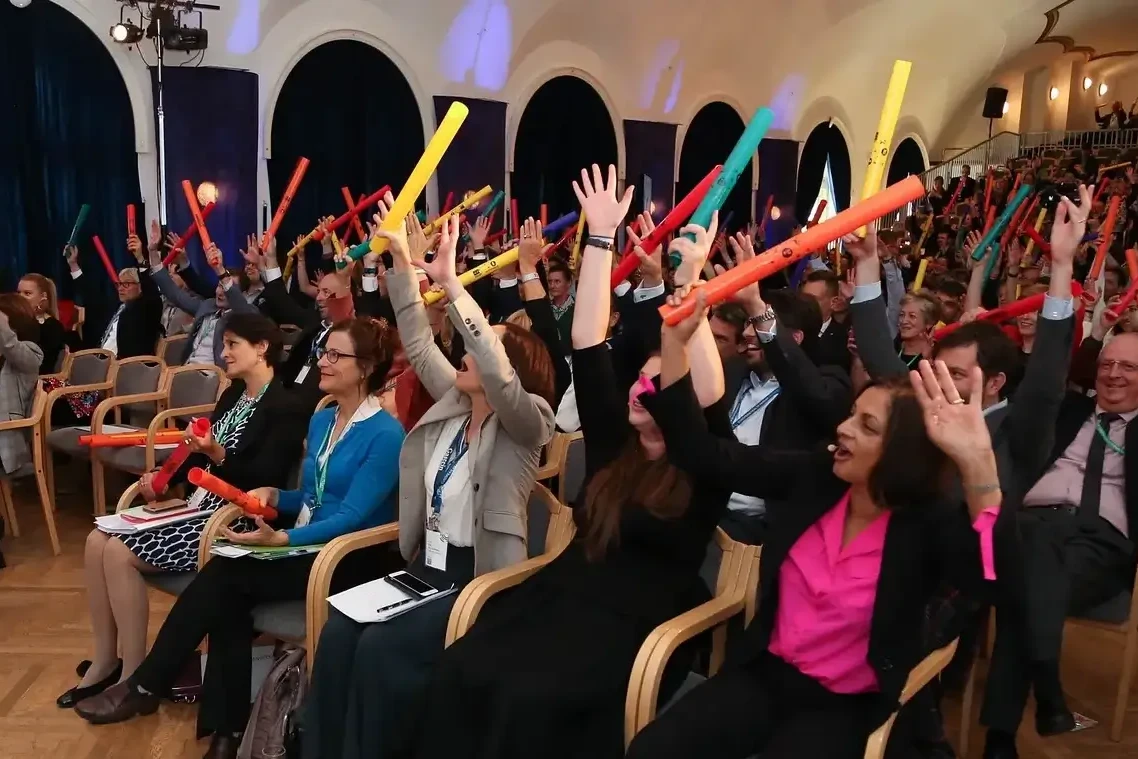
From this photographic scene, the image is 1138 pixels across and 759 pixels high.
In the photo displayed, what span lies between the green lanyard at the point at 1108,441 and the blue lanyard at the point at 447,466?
63.9 inches

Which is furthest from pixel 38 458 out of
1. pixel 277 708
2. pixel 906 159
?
pixel 906 159

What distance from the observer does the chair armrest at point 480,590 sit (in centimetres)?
199

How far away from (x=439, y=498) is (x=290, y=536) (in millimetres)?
405

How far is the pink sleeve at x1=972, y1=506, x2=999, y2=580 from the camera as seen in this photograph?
1476 millimetres

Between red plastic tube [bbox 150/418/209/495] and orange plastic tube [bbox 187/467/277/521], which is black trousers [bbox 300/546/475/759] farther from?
red plastic tube [bbox 150/418/209/495]

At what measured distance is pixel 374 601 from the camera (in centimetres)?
212

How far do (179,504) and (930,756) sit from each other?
6.77 feet

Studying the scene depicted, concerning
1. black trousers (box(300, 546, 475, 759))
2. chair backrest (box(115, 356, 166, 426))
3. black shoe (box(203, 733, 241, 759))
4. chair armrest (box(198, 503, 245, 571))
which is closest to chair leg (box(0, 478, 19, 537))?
chair backrest (box(115, 356, 166, 426))

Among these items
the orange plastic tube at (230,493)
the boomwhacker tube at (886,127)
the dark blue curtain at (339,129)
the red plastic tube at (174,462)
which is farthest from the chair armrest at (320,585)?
the dark blue curtain at (339,129)

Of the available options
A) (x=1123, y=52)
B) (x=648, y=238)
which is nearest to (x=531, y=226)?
(x=648, y=238)

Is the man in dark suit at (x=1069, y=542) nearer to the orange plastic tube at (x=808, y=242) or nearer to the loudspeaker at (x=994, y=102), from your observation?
the orange plastic tube at (x=808, y=242)

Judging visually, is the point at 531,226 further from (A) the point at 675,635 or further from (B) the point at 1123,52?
(B) the point at 1123,52

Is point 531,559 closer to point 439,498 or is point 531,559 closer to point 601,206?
point 439,498

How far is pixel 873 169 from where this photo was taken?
186 centimetres
